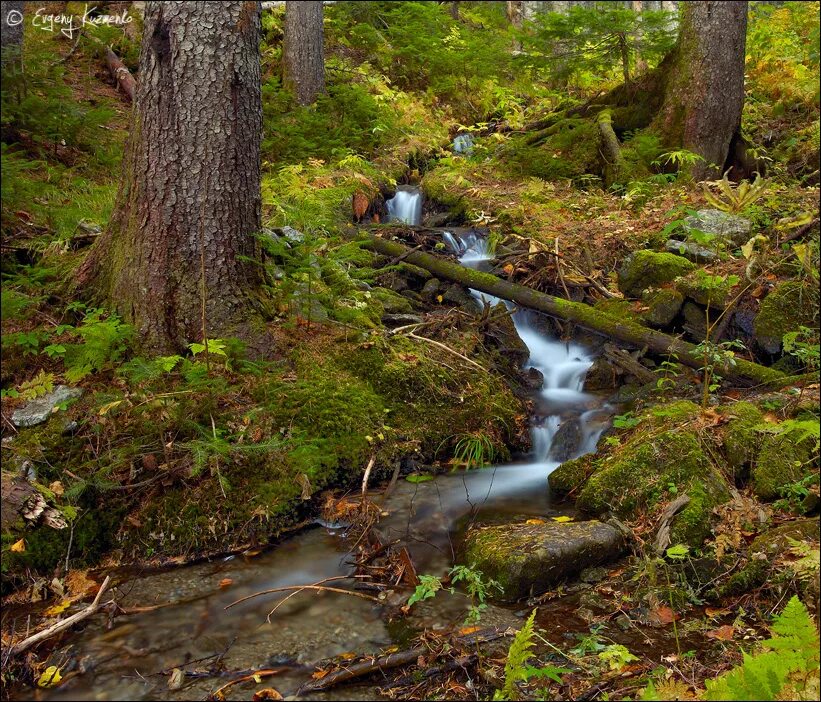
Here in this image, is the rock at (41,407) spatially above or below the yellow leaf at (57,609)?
above

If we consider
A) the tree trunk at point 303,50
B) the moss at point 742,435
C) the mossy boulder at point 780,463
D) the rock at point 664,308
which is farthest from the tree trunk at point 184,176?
the tree trunk at point 303,50

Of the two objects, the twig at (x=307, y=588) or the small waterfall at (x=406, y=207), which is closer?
the twig at (x=307, y=588)

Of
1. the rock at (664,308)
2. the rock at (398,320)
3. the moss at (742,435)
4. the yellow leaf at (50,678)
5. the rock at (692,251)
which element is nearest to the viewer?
the yellow leaf at (50,678)

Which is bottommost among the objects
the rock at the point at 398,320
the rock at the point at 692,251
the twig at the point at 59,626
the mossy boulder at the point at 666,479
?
the twig at the point at 59,626

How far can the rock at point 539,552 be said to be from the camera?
3576mm

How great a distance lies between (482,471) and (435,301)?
247 centimetres

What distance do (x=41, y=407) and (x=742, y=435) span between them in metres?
4.62

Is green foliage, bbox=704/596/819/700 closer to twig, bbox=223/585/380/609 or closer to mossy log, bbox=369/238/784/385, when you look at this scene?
twig, bbox=223/585/380/609

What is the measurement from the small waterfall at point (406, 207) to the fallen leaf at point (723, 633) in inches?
283

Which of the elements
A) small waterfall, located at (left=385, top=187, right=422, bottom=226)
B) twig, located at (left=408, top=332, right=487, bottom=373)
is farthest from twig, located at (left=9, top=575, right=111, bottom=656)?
small waterfall, located at (left=385, top=187, right=422, bottom=226)

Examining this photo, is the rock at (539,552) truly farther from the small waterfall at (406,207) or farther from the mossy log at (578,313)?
the small waterfall at (406,207)

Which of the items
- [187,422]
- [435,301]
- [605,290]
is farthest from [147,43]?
[605,290]

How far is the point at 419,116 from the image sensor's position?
41.8ft

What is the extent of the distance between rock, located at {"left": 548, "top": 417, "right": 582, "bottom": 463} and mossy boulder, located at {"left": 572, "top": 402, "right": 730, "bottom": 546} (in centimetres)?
83
